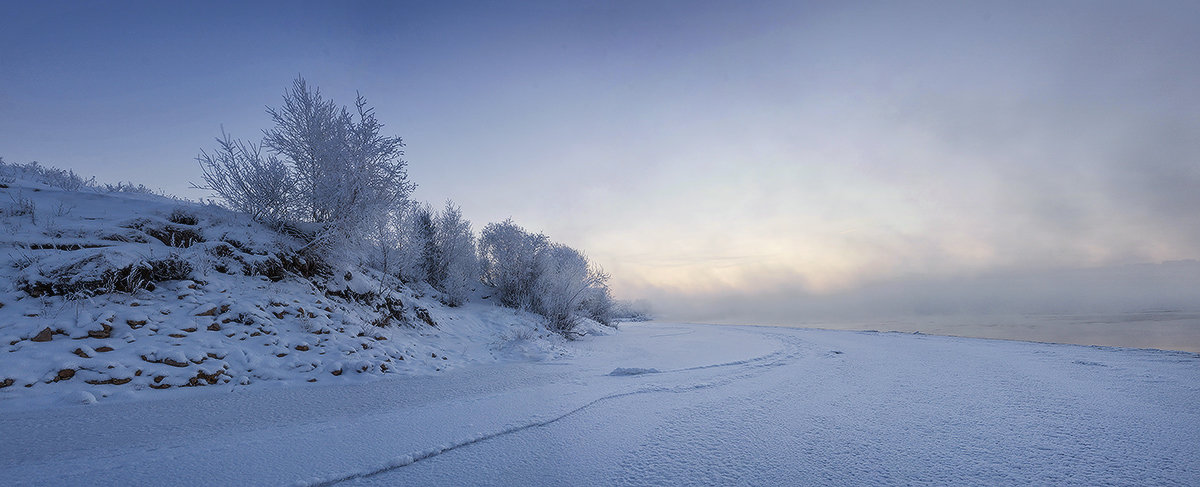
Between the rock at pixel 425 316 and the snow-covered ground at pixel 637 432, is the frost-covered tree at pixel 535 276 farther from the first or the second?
the snow-covered ground at pixel 637 432

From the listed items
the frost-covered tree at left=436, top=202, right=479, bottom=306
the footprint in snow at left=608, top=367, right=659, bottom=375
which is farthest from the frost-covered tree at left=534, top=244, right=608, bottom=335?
the footprint in snow at left=608, top=367, right=659, bottom=375

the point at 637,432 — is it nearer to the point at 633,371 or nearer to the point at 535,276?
the point at 633,371

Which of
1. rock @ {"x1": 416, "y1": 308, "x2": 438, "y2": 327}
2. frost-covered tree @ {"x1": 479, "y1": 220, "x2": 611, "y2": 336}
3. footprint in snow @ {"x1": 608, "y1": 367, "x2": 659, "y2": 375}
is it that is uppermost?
frost-covered tree @ {"x1": 479, "y1": 220, "x2": 611, "y2": 336}

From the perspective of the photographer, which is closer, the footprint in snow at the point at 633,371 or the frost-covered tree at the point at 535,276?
the footprint in snow at the point at 633,371

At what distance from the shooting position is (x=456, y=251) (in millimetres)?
16281

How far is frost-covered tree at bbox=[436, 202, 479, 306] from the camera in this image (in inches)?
A: 582

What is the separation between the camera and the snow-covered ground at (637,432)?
2311 millimetres

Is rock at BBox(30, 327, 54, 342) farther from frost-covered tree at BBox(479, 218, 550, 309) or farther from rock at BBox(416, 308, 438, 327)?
frost-covered tree at BBox(479, 218, 550, 309)

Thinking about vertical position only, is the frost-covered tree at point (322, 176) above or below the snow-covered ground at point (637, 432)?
above

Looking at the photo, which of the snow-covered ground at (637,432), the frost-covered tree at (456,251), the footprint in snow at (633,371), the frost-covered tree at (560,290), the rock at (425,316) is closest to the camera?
the snow-covered ground at (637,432)

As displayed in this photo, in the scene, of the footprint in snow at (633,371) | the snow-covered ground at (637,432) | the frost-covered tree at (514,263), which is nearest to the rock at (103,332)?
the snow-covered ground at (637,432)

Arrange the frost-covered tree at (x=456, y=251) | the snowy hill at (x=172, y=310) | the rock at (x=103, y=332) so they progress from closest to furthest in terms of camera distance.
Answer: the snowy hill at (x=172, y=310) → the rock at (x=103, y=332) → the frost-covered tree at (x=456, y=251)

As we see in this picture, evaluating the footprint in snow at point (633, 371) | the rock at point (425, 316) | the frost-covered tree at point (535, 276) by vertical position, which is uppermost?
the frost-covered tree at point (535, 276)

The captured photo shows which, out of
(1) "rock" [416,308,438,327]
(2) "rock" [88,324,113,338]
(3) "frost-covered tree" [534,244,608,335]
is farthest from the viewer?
(3) "frost-covered tree" [534,244,608,335]
